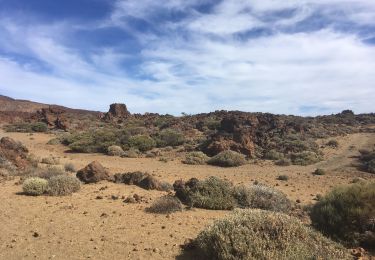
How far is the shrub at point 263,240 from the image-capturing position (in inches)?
246

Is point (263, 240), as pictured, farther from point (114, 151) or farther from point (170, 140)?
point (170, 140)

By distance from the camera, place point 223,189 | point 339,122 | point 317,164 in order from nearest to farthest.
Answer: point 223,189 < point 317,164 < point 339,122

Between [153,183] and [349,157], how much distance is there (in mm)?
15439

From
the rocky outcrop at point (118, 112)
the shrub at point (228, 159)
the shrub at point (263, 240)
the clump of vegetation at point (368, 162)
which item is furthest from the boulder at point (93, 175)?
the rocky outcrop at point (118, 112)

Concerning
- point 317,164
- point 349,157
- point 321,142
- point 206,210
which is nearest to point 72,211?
point 206,210

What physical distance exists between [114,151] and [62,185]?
508 inches

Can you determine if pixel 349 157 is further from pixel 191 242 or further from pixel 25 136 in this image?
pixel 25 136

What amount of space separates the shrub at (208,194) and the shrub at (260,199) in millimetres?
240

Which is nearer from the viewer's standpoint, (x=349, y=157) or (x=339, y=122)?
(x=349, y=157)

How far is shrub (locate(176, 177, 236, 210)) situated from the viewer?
1102cm

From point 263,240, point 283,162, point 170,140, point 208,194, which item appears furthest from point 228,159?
point 263,240

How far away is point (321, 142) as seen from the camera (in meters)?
32.2

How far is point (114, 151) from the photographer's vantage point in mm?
25547

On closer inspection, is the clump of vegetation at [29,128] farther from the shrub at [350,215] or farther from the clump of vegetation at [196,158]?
the shrub at [350,215]
